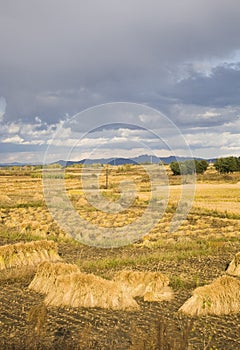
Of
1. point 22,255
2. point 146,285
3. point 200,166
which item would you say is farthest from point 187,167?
point 146,285

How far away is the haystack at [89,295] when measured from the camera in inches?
383

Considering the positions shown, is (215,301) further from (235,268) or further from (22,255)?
(22,255)

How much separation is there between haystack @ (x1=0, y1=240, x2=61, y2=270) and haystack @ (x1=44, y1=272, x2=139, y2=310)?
3.82 m

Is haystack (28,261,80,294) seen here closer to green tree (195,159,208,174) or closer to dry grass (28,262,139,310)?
dry grass (28,262,139,310)

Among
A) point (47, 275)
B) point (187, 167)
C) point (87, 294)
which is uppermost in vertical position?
point (187, 167)

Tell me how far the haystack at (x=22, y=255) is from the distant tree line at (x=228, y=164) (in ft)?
336

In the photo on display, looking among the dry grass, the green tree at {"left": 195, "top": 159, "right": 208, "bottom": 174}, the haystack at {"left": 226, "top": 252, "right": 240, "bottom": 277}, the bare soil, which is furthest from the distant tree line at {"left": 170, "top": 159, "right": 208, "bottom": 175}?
the bare soil

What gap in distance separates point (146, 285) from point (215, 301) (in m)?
2.06

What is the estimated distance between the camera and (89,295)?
9.79 meters

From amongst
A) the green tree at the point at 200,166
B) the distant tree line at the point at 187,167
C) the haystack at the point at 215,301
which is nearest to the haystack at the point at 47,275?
the haystack at the point at 215,301

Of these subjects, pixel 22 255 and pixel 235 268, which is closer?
pixel 235 268

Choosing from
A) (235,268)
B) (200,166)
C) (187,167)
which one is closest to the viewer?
(235,268)

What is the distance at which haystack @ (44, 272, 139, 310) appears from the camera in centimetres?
972

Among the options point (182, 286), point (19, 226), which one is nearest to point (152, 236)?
point (19, 226)
